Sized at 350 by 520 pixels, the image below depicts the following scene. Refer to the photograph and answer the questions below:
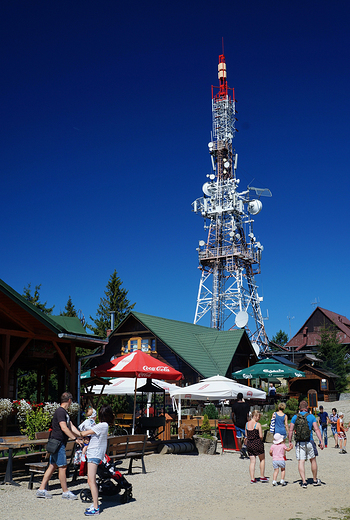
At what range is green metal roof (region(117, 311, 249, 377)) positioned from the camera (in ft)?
94.9

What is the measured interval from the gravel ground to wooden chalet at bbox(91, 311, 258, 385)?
618 inches

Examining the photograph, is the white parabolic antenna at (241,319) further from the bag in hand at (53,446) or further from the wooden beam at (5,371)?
the bag in hand at (53,446)

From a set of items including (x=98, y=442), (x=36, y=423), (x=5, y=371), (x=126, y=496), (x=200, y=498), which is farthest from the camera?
(x=5, y=371)

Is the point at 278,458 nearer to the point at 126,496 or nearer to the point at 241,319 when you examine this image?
the point at 126,496

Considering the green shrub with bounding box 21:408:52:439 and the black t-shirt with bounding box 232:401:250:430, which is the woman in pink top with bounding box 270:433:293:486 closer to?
the black t-shirt with bounding box 232:401:250:430

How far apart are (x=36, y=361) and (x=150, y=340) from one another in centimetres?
1173

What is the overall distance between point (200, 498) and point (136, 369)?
248 inches

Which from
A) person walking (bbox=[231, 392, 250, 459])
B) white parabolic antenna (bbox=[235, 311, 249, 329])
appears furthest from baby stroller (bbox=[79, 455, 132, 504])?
white parabolic antenna (bbox=[235, 311, 249, 329])

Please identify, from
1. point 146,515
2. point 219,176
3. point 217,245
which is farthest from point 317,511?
point 219,176

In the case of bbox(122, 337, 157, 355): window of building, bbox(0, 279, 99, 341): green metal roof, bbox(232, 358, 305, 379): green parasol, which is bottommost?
bbox(232, 358, 305, 379): green parasol

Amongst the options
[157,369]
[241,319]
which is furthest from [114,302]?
[157,369]

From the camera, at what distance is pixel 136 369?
15.2 meters

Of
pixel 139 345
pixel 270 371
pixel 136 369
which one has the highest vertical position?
pixel 139 345

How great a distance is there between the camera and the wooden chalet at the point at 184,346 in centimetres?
2897
